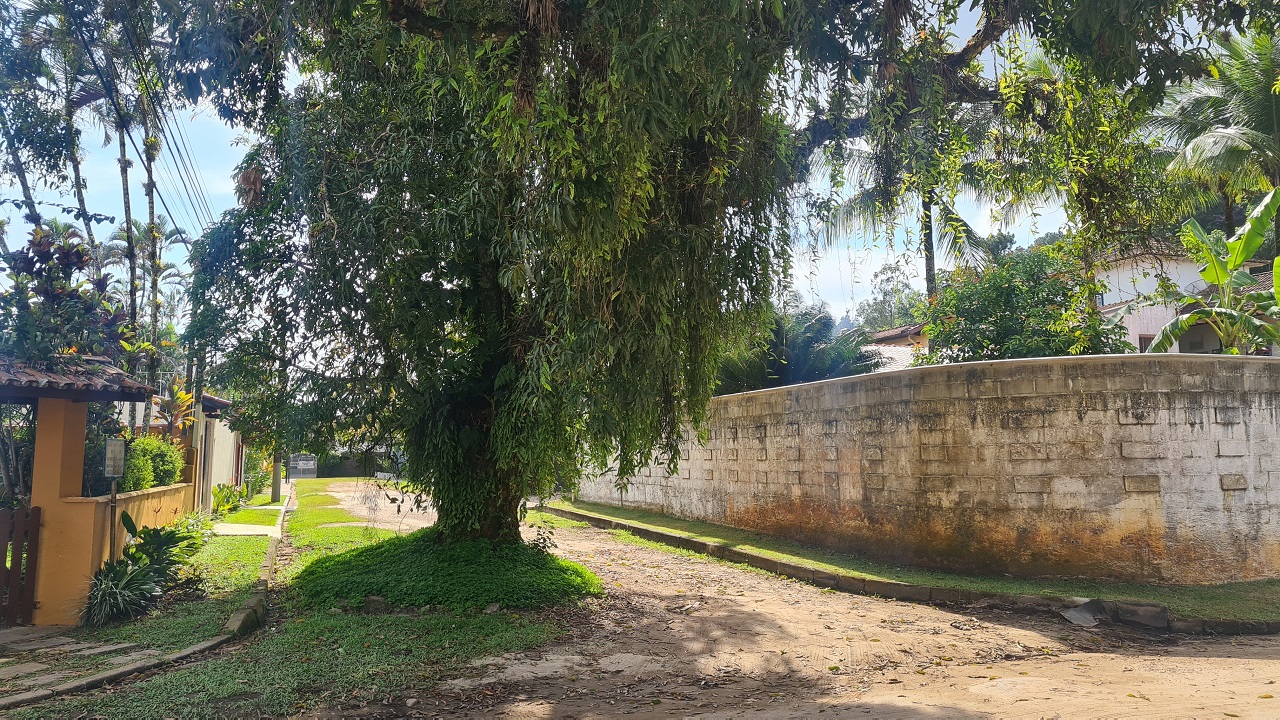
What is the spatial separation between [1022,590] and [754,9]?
6666 millimetres

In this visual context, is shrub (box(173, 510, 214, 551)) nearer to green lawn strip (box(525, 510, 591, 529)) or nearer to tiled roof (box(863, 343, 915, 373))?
green lawn strip (box(525, 510, 591, 529))

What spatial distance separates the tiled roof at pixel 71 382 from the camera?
764 centimetres

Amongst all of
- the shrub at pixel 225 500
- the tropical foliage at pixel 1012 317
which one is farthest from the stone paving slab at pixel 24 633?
the shrub at pixel 225 500

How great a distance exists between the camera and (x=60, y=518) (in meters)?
8.10

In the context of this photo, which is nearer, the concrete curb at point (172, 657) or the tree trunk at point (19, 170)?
the concrete curb at point (172, 657)

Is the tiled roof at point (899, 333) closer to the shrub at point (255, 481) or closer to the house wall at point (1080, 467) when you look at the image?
the house wall at point (1080, 467)

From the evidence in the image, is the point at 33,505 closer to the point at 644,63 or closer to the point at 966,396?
the point at 644,63

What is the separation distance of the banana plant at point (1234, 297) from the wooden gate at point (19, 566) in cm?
1329

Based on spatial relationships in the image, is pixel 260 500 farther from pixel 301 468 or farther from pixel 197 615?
pixel 301 468

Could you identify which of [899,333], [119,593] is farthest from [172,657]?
[899,333]

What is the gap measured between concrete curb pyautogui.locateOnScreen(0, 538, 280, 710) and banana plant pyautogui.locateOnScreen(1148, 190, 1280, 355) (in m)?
11.4

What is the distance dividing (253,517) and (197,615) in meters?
11.6

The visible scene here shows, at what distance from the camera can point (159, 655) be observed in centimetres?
666

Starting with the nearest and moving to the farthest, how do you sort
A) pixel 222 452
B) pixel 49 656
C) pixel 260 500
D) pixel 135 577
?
1. pixel 49 656
2. pixel 135 577
3. pixel 222 452
4. pixel 260 500
